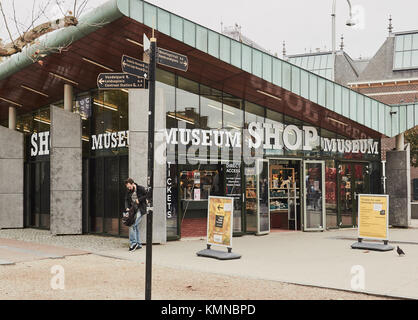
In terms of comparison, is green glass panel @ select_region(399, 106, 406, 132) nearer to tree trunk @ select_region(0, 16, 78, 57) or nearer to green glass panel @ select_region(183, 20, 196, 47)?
green glass panel @ select_region(183, 20, 196, 47)

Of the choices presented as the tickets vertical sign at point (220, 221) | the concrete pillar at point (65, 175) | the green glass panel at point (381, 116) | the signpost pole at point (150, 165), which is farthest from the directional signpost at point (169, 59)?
the green glass panel at point (381, 116)

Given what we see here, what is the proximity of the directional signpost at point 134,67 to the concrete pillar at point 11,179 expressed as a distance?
15.0 metres

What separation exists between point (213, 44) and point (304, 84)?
337 cm

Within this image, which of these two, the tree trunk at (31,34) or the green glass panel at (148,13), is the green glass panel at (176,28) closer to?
the green glass panel at (148,13)

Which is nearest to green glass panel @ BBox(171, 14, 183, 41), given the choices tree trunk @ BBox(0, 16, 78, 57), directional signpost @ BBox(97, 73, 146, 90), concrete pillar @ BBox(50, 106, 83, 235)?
tree trunk @ BBox(0, 16, 78, 57)

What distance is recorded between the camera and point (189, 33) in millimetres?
13078

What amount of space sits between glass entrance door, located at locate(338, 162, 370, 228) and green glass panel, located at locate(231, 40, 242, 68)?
6.73 m

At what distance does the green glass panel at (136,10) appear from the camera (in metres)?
11.9

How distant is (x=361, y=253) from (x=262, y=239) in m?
3.75

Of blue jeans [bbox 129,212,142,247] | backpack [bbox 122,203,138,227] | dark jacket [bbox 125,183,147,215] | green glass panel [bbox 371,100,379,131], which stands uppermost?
green glass panel [bbox 371,100,379,131]

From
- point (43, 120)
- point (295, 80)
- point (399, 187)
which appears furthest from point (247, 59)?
point (43, 120)

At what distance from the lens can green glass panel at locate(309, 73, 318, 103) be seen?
15.7 meters

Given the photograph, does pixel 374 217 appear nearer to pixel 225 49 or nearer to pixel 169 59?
pixel 225 49

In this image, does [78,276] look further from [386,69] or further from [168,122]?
[386,69]
